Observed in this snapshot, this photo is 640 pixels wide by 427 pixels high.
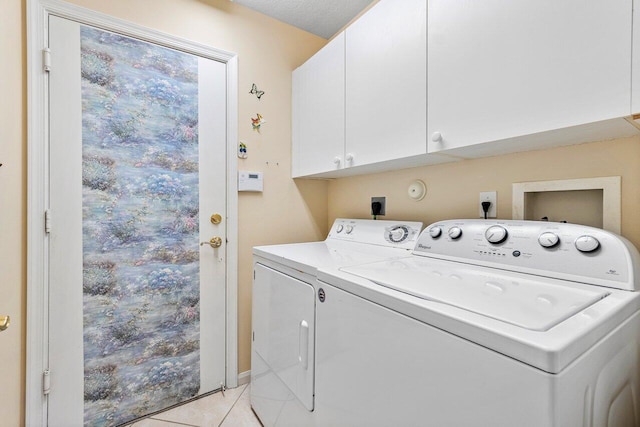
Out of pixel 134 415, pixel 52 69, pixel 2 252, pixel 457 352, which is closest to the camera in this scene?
pixel 457 352

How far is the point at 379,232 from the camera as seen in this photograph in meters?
1.62

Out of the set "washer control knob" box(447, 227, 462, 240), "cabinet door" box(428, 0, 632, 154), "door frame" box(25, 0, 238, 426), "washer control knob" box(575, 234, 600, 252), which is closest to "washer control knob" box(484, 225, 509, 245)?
"washer control knob" box(447, 227, 462, 240)

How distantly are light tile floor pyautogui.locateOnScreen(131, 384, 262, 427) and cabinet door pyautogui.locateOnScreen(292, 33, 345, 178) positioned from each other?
1501mm

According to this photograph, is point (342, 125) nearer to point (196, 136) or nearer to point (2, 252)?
point (196, 136)

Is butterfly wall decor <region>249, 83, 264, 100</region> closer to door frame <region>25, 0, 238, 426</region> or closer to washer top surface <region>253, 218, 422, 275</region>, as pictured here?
door frame <region>25, 0, 238, 426</region>

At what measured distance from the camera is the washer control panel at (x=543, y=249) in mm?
793

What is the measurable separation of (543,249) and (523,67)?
584 mm

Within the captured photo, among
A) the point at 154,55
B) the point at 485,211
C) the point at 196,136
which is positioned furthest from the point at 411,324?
the point at 154,55

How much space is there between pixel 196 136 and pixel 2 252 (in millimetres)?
1033

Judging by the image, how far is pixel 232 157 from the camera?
185 centimetres

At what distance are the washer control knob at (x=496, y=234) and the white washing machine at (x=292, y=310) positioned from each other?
0.38m

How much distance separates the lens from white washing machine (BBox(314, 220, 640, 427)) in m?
0.52

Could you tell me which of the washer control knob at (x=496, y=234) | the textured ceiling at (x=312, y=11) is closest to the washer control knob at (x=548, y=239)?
the washer control knob at (x=496, y=234)

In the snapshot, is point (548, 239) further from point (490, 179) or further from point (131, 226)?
point (131, 226)
